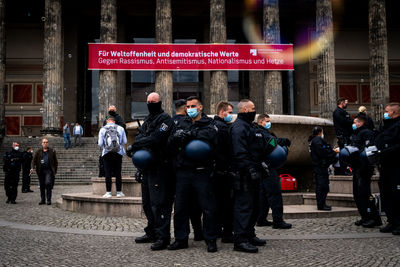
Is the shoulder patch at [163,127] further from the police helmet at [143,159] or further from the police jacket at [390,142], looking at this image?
the police jacket at [390,142]

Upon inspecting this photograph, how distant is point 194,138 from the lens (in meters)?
5.17

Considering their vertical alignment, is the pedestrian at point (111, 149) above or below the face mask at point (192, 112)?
below

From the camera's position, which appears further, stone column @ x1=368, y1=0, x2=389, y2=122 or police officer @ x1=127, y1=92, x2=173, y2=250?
stone column @ x1=368, y1=0, x2=389, y2=122

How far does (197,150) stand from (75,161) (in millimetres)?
18980

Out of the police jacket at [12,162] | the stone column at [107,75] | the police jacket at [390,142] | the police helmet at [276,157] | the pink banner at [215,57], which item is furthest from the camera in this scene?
the stone column at [107,75]

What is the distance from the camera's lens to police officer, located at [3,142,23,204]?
11984 millimetres

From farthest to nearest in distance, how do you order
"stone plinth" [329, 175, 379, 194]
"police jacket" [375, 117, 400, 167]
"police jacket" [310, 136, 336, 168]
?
"stone plinth" [329, 175, 379, 194], "police jacket" [310, 136, 336, 168], "police jacket" [375, 117, 400, 167]

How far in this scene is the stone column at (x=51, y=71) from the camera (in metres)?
28.5

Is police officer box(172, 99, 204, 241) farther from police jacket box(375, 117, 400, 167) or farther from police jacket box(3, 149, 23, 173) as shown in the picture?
police jacket box(3, 149, 23, 173)

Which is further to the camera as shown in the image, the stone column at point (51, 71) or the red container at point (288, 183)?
the stone column at point (51, 71)

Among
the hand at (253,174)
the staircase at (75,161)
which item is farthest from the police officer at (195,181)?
the staircase at (75,161)

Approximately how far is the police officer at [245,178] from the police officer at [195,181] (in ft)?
0.96

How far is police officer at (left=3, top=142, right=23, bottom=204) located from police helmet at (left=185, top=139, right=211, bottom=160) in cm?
877

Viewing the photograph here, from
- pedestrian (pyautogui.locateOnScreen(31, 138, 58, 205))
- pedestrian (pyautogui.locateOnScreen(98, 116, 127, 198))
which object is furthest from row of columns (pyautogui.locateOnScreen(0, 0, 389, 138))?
pedestrian (pyautogui.locateOnScreen(98, 116, 127, 198))
